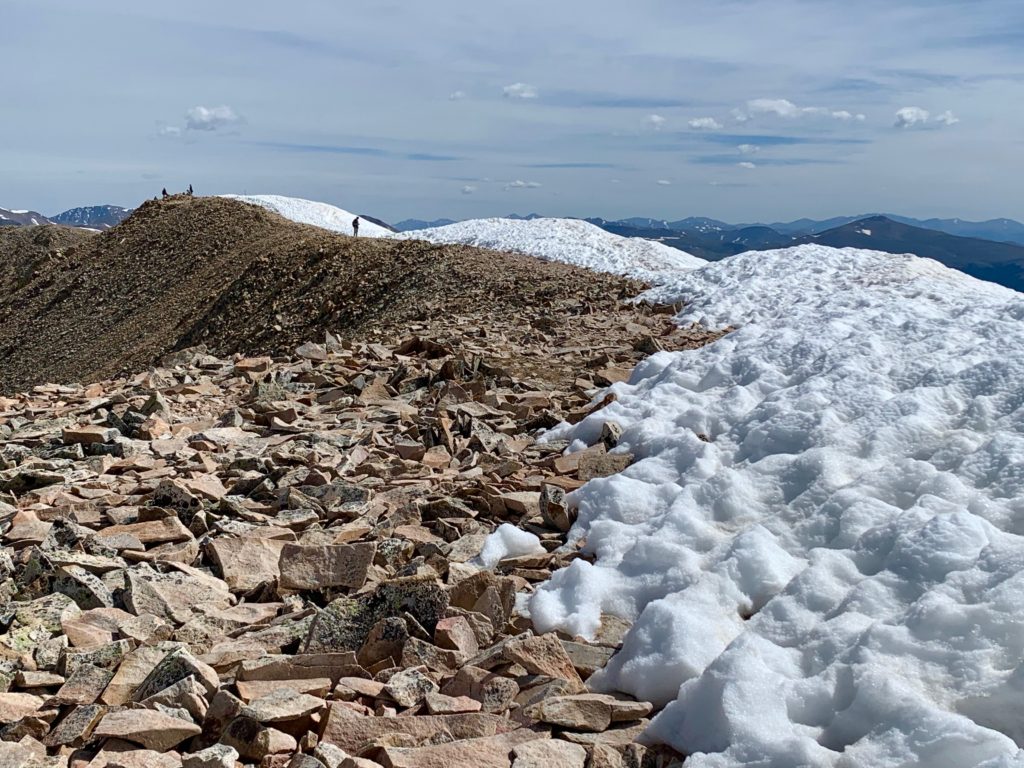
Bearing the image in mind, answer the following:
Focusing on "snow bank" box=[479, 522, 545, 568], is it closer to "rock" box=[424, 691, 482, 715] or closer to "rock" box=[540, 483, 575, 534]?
"rock" box=[540, 483, 575, 534]

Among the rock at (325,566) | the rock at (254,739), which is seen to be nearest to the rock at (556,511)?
the rock at (325,566)

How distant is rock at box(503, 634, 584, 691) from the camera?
14.3ft

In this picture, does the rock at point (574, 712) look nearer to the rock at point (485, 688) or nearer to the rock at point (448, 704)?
the rock at point (485, 688)

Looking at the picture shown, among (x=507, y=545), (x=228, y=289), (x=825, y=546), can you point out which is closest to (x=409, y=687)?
(x=507, y=545)

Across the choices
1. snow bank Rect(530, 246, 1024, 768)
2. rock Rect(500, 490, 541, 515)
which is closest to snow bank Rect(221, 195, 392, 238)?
snow bank Rect(530, 246, 1024, 768)

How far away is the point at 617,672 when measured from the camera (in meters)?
4.41

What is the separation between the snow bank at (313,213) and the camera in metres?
41.2

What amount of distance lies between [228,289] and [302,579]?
75.3ft

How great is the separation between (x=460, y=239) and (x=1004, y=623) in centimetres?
3075

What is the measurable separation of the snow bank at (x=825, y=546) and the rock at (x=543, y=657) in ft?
0.72

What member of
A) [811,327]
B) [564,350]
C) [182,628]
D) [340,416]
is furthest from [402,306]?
[182,628]

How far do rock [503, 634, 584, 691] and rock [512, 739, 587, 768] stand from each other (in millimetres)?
629

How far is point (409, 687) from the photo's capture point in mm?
4168

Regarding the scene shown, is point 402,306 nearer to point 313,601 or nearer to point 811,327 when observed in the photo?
point 811,327
